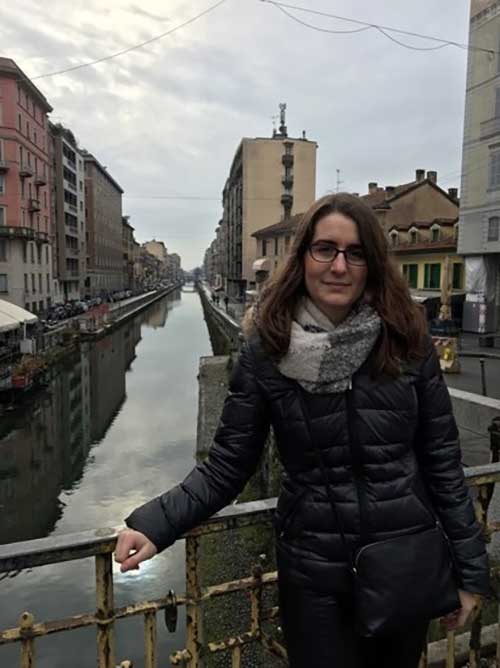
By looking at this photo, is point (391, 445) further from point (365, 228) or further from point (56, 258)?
point (56, 258)

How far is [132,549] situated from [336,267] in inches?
45.8

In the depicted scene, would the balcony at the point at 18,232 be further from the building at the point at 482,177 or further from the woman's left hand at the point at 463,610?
the woman's left hand at the point at 463,610

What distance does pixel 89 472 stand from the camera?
1766cm

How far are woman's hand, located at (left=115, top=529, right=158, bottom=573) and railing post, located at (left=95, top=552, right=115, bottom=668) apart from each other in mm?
111

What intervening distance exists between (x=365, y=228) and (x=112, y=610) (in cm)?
163

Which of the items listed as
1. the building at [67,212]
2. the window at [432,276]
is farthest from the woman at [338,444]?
the building at [67,212]

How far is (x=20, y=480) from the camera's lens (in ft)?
54.6

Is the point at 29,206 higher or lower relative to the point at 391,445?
higher

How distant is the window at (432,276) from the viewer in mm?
26938

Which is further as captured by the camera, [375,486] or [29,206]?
[29,206]

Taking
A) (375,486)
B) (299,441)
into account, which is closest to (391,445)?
(375,486)

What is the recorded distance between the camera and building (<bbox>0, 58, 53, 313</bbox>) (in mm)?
38844

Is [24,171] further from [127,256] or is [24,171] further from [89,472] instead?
[127,256]

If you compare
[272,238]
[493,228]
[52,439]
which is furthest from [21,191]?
[493,228]
